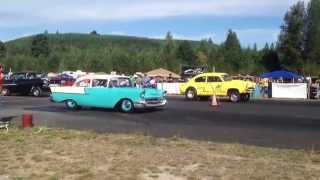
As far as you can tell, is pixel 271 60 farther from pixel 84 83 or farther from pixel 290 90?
pixel 84 83

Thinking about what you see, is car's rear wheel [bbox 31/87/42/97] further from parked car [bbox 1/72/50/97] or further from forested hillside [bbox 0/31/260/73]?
forested hillside [bbox 0/31/260/73]

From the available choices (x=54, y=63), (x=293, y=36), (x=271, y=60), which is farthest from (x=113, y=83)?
(x=54, y=63)

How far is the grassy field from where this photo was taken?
9.41m

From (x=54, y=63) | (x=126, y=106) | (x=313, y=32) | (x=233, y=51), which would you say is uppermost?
(x=313, y=32)

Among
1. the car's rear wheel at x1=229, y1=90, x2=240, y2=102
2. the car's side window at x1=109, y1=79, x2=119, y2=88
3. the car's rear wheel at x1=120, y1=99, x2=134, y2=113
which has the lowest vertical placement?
the car's rear wheel at x1=120, y1=99, x2=134, y2=113

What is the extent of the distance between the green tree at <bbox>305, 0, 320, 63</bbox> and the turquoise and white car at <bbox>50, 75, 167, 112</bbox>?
2415 inches

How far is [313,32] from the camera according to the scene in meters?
83.6

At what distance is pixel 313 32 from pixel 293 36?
8.93ft

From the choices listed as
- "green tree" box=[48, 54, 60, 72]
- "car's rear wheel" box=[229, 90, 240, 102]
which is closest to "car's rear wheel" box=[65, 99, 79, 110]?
"car's rear wheel" box=[229, 90, 240, 102]

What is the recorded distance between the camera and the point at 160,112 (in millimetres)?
24156

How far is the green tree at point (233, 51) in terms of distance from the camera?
94963 mm

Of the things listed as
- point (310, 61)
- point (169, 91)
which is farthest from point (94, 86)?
point (310, 61)

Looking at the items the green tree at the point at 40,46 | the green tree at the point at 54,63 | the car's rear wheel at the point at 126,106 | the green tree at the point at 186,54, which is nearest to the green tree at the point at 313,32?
the green tree at the point at 186,54

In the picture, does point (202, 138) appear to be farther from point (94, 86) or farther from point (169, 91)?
point (169, 91)
